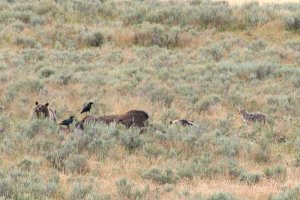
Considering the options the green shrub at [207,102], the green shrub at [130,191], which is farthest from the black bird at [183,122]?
the green shrub at [130,191]

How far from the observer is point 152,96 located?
14.9m

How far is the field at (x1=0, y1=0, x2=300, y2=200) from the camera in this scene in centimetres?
862

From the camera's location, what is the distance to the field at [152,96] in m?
8.62

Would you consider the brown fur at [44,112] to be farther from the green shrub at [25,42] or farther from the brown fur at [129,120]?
the green shrub at [25,42]

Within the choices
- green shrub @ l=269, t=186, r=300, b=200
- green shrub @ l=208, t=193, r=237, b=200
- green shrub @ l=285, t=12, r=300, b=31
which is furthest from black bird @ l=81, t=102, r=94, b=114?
green shrub @ l=285, t=12, r=300, b=31

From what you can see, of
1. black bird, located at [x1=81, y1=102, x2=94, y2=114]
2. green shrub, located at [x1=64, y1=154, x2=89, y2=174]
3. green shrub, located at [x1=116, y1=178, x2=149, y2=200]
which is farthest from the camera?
black bird, located at [x1=81, y1=102, x2=94, y2=114]

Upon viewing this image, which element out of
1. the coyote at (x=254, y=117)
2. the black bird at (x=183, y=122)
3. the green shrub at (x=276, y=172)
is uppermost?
the green shrub at (x=276, y=172)

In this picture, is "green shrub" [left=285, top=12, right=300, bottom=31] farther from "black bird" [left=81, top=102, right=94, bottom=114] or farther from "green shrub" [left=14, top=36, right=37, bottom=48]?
"black bird" [left=81, top=102, right=94, bottom=114]

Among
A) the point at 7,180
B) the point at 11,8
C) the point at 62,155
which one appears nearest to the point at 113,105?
the point at 62,155

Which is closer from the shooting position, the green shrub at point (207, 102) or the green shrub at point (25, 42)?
the green shrub at point (207, 102)

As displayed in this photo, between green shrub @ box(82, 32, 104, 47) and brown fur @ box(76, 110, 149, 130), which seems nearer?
brown fur @ box(76, 110, 149, 130)

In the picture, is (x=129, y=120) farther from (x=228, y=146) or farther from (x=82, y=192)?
(x=82, y=192)

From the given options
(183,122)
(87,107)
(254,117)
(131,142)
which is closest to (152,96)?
(87,107)

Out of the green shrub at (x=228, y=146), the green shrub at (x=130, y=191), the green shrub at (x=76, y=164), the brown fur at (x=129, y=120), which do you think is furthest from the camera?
the brown fur at (x=129, y=120)
